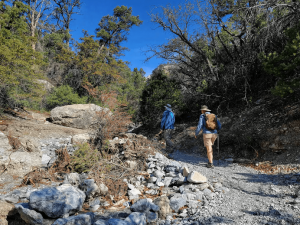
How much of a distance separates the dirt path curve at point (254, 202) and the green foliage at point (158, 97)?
22.3 ft

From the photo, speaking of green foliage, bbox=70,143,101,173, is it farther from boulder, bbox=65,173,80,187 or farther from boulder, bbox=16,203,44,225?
boulder, bbox=16,203,44,225

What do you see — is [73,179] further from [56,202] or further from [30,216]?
[30,216]

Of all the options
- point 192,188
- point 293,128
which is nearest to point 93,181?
point 192,188

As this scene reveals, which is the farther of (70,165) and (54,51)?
(54,51)

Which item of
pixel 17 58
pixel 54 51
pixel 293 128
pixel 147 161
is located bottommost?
pixel 147 161

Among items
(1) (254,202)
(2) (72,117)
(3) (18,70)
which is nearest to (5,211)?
(1) (254,202)

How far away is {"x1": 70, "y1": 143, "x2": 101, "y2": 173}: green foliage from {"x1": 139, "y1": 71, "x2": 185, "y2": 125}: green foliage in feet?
22.0

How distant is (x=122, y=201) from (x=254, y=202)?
2360 mm

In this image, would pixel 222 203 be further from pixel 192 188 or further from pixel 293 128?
pixel 293 128

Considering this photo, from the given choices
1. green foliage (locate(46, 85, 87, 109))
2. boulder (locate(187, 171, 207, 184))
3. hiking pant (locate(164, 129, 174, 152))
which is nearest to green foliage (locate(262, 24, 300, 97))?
boulder (locate(187, 171, 207, 184))

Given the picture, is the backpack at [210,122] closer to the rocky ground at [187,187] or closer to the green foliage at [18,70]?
the rocky ground at [187,187]

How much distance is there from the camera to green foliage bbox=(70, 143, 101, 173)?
463cm

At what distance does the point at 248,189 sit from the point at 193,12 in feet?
29.4

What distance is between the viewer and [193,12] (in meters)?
9.70
